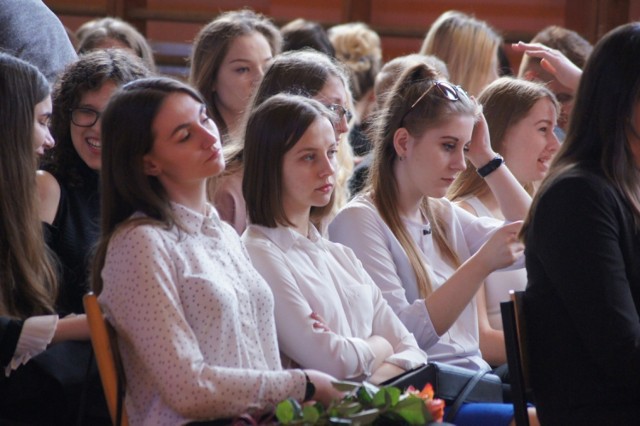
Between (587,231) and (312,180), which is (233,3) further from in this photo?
(587,231)

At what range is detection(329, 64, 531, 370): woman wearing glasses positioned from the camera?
2.63m

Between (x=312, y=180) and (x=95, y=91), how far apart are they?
0.66 meters

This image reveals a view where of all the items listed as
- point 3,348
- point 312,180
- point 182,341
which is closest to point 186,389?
point 182,341

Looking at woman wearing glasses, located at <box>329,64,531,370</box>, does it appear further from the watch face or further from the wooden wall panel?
the wooden wall panel

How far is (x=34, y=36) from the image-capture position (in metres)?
3.11

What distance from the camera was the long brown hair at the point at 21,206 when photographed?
7.62 ft

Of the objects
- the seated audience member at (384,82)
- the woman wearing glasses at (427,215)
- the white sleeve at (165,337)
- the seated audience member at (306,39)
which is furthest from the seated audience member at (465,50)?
the white sleeve at (165,337)

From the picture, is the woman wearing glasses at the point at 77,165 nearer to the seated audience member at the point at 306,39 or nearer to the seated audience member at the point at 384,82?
the seated audience member at the point at 384,82

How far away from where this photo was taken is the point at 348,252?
2564mm

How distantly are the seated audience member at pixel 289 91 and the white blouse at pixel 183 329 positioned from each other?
2.48 ft

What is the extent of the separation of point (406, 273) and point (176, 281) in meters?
0.93

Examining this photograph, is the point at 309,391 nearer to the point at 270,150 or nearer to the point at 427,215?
the point at 270,150

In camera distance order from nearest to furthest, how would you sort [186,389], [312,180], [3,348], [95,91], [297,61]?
[186,389]
[3,348]
[312,180]
[95,91]
[297,61]

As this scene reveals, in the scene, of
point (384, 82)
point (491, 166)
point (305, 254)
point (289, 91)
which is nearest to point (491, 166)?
point (491, 166)
